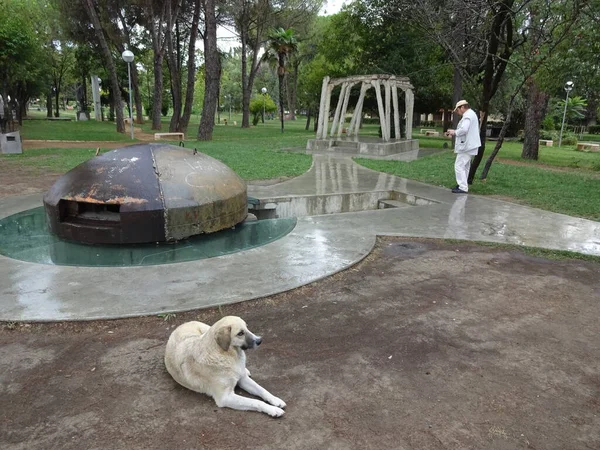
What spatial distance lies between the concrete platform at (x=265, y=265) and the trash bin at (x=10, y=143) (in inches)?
344

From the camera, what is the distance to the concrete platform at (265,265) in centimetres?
448

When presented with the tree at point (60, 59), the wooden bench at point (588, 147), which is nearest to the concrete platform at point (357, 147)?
the wooden bench at point (588, 147)

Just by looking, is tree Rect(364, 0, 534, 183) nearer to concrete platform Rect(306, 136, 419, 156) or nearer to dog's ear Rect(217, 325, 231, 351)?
concrete platform Rect(306, 136, 419, 156)

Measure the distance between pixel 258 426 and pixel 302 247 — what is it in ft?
11.4

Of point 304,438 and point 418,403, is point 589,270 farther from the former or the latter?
point 304,438

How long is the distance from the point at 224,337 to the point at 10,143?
55.0 ft

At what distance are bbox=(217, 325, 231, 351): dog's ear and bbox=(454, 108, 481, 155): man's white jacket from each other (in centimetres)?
825

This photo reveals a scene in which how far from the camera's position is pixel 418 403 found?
10.2 feet

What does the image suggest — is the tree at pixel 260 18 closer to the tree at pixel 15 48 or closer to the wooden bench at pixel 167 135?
the tree at pixel 15 48

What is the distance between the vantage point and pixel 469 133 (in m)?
9.92

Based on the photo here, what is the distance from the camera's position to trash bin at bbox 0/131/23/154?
1619cm

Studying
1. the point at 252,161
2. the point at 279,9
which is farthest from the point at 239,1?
the point at 252,161

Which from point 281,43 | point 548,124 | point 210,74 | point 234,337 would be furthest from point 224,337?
point 548,124

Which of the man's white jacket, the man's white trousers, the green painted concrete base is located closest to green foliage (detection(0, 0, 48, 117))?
the green painted concrete base
